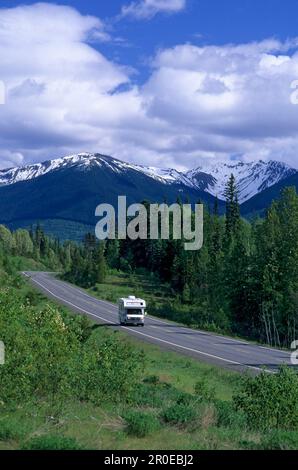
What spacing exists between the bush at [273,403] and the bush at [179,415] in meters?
1.43

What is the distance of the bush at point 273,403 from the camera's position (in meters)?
14.5

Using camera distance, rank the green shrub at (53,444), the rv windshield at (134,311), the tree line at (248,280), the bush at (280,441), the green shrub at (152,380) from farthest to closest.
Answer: the tree line at (248,280) < the rv windshield at (134,311) < the green shrub at (152,380) < the bush at (280,441) < the green shrub at (53,444)

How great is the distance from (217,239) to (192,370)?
207 feet

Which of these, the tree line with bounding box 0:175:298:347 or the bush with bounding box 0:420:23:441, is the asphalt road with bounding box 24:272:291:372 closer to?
the tree line with bounding box 0:175:298:347

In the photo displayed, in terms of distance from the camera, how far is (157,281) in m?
108

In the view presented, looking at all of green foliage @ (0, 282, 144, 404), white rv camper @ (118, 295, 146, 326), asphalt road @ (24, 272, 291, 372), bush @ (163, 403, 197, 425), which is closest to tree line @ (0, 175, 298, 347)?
asphalt road @ (24, 272, 291, 372)

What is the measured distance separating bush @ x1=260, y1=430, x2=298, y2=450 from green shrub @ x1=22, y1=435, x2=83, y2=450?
3.40 m

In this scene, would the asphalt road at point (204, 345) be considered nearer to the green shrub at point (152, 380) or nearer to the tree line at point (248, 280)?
the green shrub at point (152, 380)

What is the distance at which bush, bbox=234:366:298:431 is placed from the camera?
14516 millimetres

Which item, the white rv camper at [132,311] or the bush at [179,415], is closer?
the bush at [179,415]

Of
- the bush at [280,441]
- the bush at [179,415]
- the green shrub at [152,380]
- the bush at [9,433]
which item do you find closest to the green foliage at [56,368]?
the bush at [179,415]

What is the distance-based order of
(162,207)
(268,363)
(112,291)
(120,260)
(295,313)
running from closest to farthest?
(268,363), (295,313), (112,291), (162,207), (120,260)
